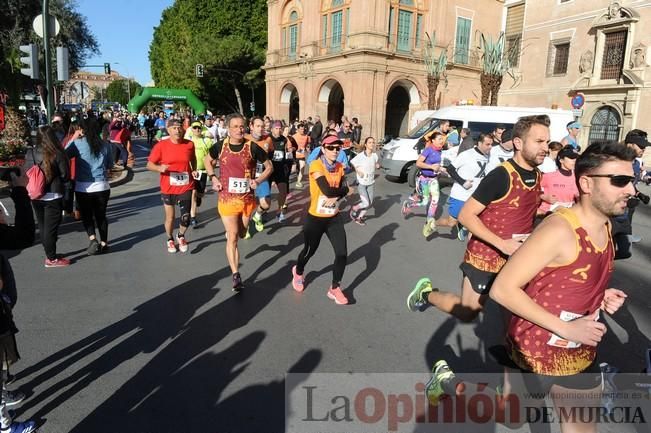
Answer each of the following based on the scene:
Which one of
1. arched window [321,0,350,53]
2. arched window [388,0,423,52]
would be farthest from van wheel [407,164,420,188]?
arched window [321,0,350,53]

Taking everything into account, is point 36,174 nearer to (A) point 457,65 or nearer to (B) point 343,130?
(B) point 343,130

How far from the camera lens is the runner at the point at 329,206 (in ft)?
16.1

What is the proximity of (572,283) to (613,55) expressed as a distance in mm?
27057

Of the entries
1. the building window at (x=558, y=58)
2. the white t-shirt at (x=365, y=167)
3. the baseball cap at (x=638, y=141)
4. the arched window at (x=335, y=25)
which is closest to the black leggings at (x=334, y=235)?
the baseball cap at (x=638, y=141)

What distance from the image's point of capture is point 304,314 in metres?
4.80

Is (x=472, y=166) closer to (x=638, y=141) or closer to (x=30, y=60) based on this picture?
(x=638, y=141)

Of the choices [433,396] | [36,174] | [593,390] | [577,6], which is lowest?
[433,396]

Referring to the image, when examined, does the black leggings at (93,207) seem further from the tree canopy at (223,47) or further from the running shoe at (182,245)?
the tree canopy at (223,47)

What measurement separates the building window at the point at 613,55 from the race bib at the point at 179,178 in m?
24.5

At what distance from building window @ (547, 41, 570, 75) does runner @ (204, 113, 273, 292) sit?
87.4ft

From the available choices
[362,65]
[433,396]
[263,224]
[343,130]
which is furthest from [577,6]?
[433,396]

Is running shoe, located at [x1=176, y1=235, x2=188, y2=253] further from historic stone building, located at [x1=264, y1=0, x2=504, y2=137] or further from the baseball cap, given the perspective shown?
historic stone building, located at [x1=264, y1=0, x2=504, y2=137]

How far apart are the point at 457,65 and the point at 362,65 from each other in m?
8.52

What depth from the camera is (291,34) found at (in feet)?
117
